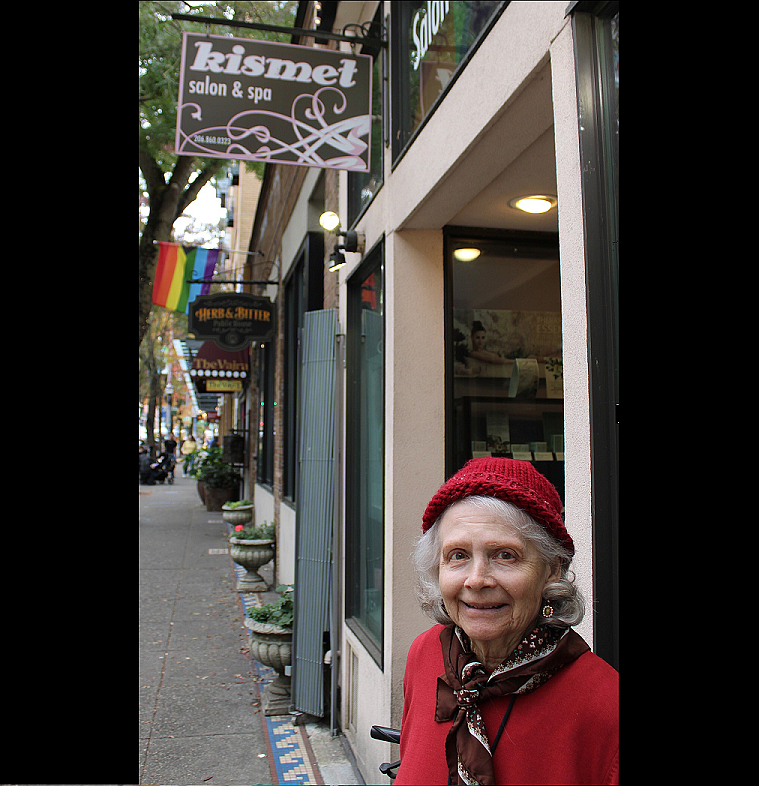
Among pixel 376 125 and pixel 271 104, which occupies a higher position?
pixel 376 125

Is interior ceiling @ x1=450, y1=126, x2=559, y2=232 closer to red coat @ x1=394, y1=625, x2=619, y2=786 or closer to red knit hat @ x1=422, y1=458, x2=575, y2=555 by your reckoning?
red knit hat @ x1=422, y1=458, x2=575, y2=555

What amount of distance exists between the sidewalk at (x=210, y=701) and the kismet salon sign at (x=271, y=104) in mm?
2966

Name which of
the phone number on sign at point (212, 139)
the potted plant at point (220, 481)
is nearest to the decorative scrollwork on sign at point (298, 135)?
the phone number on sign at point (212, 139)

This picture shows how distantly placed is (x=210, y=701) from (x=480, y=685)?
4.77 m

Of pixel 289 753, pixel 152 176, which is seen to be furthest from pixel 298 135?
pixel 152 176

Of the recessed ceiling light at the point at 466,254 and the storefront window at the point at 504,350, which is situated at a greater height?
the recessed ceiling light at the point at 466,254

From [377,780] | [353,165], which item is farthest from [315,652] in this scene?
[353,165]

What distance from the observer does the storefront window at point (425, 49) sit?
3.14 meters

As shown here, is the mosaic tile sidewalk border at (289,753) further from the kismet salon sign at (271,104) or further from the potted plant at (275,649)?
the kismet salon sign at (271,104)

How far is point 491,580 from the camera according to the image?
1187 millimetres

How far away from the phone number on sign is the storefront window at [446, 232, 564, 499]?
1.34 metres

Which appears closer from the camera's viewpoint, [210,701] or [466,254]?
[466,254]

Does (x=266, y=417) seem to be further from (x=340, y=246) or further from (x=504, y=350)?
(x=504, y=350)
